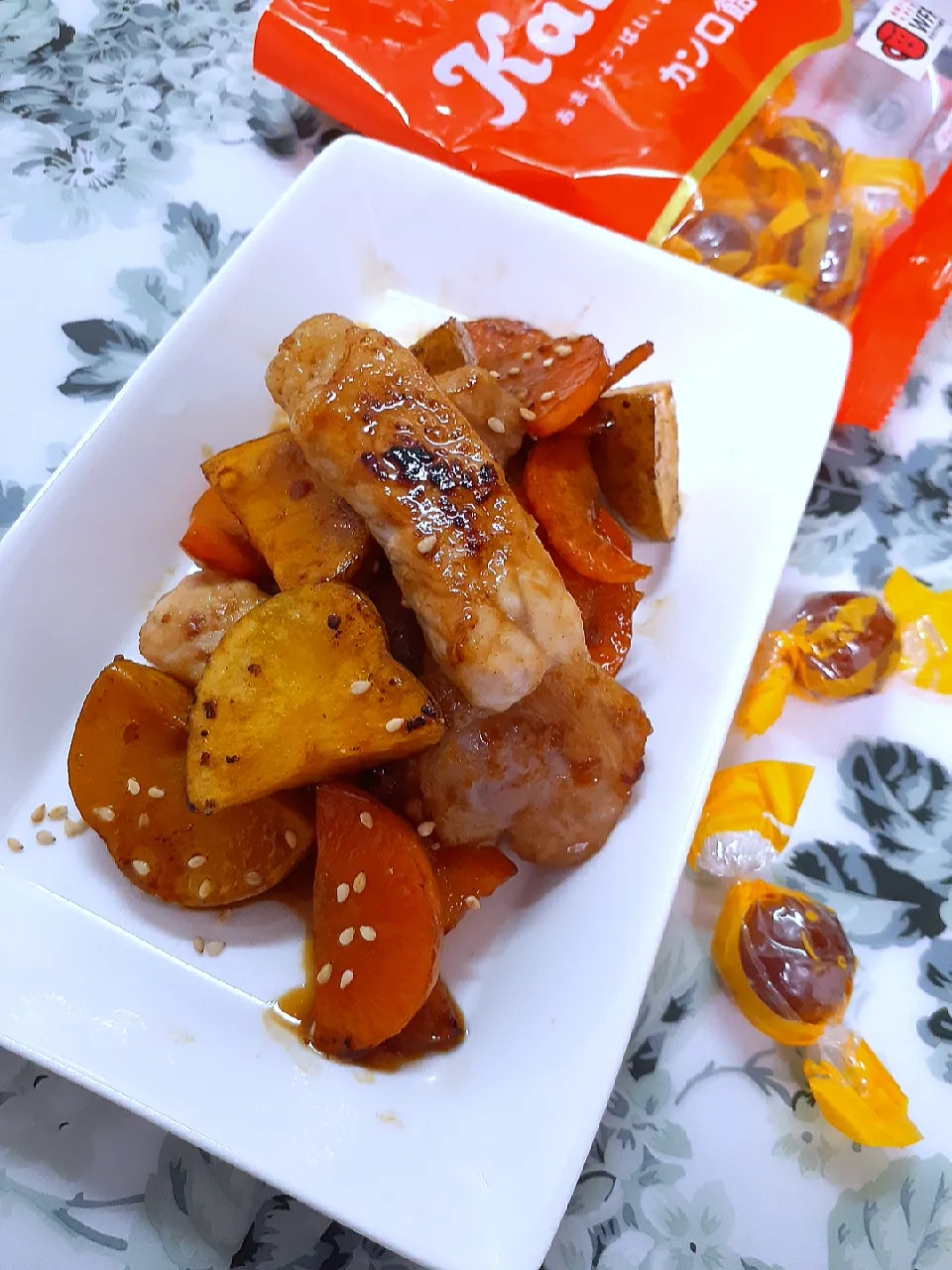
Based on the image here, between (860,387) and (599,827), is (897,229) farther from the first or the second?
(599,827)

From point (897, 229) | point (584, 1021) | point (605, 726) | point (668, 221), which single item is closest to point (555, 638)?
point (605, 726)

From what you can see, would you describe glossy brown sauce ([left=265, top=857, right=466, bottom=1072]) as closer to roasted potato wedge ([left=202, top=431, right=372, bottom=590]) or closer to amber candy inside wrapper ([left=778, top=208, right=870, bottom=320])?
roasted potato wedge ([left=202, top=431, right=372, bottom=590])

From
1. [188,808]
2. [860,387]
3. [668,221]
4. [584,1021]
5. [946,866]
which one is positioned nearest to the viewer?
[584,1021]

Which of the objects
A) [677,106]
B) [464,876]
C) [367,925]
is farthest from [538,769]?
[677,106]

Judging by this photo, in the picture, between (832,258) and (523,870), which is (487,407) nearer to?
(523,870)

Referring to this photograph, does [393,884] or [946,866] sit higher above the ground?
[393,884]


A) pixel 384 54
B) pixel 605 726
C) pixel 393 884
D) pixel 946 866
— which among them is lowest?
pixel 946 866

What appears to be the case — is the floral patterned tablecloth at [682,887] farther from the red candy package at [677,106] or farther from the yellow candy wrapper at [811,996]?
the red candy package at [677,106]
